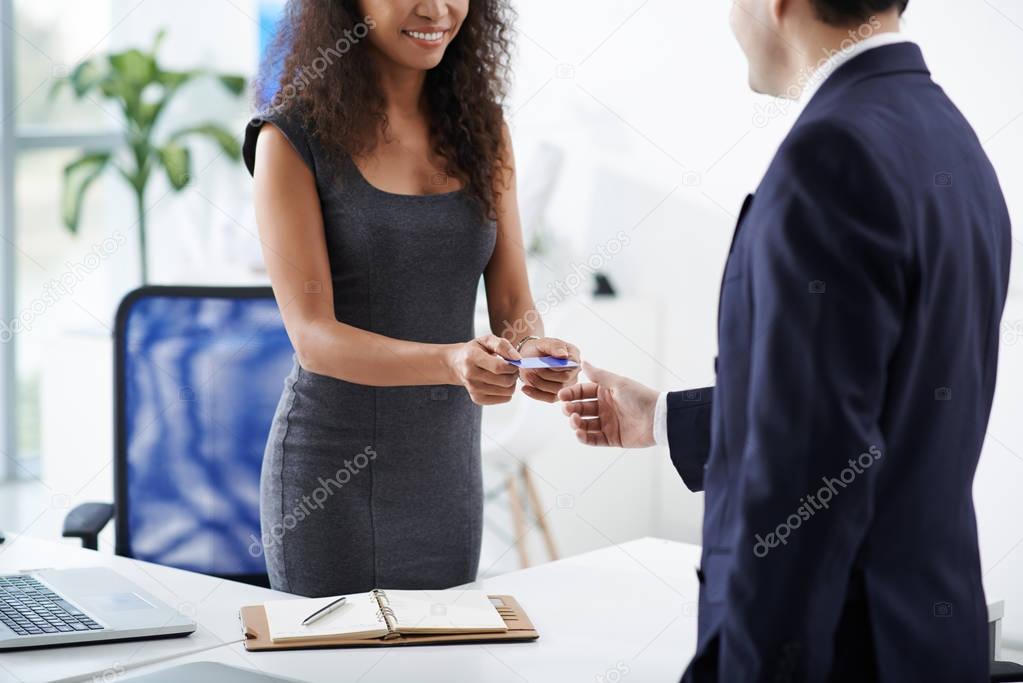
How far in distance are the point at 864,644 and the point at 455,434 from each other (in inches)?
37.9

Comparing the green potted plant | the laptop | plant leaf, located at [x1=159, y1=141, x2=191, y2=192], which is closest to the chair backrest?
the laptop

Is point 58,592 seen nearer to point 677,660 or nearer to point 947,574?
point 677,660

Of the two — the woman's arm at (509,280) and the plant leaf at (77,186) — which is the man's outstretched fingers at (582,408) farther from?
the plant leaf at (77,186)

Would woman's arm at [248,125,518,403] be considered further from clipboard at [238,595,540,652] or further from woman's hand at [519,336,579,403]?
clipboard at [238,595,540,652]

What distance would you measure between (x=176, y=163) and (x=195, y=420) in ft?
8.37

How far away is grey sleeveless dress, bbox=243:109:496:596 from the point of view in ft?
6.14

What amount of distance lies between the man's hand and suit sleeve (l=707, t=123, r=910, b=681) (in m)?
0.57

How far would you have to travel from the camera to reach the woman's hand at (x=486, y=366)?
1.71 meters

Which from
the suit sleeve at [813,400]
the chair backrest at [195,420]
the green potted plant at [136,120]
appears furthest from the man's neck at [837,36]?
→ the green potted plant at [136,120]

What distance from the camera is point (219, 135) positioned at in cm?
476

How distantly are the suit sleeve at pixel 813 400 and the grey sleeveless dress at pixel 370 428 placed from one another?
926 millimetres

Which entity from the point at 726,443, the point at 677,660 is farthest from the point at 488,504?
the point at 726,443

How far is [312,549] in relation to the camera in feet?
6.16

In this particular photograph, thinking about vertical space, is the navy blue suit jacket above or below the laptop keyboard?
above
